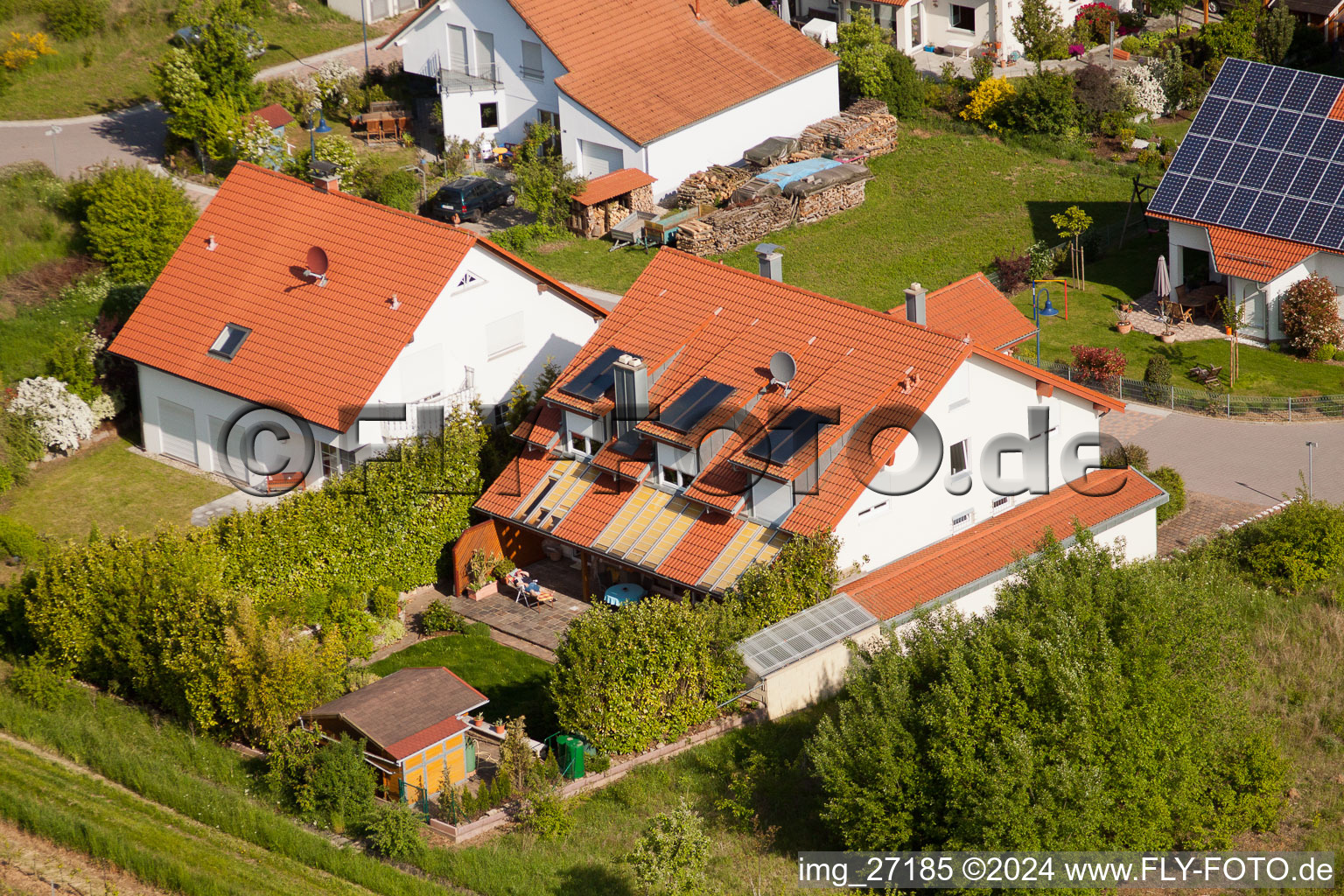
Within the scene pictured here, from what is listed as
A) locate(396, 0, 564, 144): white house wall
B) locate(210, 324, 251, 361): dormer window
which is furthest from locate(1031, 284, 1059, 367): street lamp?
locate(210, 324, 251, 361): dormer window

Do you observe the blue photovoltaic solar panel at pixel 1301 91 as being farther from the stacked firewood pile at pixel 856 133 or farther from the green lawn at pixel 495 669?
the green lawn at pixel 495 669

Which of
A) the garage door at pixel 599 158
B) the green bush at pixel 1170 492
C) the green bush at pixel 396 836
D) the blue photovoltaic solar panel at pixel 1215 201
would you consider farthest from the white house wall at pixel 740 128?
the green bush at pixel 396 836

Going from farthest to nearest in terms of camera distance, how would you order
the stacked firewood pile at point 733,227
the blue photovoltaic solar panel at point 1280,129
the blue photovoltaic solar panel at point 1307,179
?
1. the stacked firewood pile at point 733,227
2. the blue photovoltaic solar panel at point 1280,129
3. the blue photovoltaic solar panel at point 1307,179

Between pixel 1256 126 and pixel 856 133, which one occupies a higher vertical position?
pixel 1256 126

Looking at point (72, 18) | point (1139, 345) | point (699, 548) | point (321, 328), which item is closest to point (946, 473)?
point (699, 548)

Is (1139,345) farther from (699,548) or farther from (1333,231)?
(699,548)
